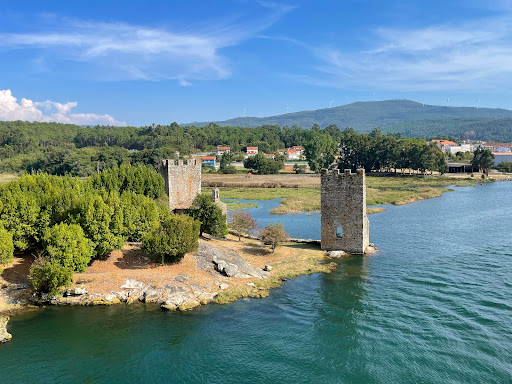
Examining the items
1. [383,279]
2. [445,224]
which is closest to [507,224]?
[445,224]

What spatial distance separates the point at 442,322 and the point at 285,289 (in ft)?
37.8

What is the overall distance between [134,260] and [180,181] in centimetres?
1805

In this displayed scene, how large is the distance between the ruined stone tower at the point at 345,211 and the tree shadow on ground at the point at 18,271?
27171mm

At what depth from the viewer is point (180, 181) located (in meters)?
52.3

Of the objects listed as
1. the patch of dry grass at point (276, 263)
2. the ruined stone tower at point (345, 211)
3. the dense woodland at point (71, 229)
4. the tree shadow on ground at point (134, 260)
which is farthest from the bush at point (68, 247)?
the ruined stone tower at point (345, 211)

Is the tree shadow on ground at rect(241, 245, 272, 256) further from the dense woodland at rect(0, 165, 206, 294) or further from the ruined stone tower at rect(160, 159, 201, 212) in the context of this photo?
the ruined stone tower at rect(160, 159, 201, 212)

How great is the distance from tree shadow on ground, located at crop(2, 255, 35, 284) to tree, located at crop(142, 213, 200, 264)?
9224 mm

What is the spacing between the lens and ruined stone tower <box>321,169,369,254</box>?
4069 centimetres

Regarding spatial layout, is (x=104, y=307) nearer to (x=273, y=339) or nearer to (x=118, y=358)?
(x=118, y=358)

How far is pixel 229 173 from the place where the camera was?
148625 mm

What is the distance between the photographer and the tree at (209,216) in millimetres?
44375

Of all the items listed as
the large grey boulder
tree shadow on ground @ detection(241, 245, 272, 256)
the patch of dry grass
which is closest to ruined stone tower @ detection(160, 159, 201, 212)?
the patch of dry grass

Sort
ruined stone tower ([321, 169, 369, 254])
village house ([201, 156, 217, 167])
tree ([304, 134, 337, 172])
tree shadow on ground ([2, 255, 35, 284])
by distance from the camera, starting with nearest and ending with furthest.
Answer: tree shadow on ground ([2, 255, 35, 284]), ruined stone tower ([321, 169, 369, 254]), tree ([304, 134, 337, 172]), village house ([201, 156, 217, 167])

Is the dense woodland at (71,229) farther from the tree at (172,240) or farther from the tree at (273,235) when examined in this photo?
the tree at (273,235)
